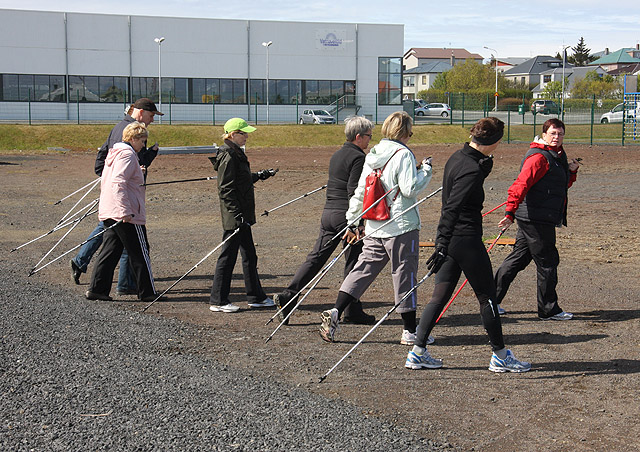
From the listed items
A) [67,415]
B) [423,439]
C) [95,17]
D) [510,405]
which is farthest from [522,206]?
[95,17]

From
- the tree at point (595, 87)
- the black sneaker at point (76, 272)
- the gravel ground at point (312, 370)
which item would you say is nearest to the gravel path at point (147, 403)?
the gravel ground at point (312, 370)

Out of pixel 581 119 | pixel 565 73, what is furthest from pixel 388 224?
pixel 565 73

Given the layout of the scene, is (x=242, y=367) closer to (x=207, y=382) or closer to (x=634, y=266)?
(x=207, y=382)

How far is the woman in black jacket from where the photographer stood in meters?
5.67

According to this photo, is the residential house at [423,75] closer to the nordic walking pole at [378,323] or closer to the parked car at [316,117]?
the parked car at [316,117]

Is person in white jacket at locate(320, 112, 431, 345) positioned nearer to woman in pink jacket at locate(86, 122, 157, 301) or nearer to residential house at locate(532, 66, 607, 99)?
woman in pink jacket at locate(86, 122, 157, 301)

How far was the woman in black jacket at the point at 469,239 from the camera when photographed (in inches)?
223

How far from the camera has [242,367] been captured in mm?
5957

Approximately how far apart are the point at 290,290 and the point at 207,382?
206 cm

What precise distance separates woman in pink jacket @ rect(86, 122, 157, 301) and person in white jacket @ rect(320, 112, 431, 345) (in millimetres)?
2515

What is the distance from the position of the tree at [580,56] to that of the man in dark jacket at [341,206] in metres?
139

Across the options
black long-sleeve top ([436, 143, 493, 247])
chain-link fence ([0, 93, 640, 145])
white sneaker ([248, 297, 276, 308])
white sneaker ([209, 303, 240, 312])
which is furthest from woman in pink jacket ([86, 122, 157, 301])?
chain-link fence ([0, 93, 640, 145])

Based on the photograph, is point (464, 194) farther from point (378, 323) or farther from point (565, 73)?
point (565, 73)

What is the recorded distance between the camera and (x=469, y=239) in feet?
18.8
